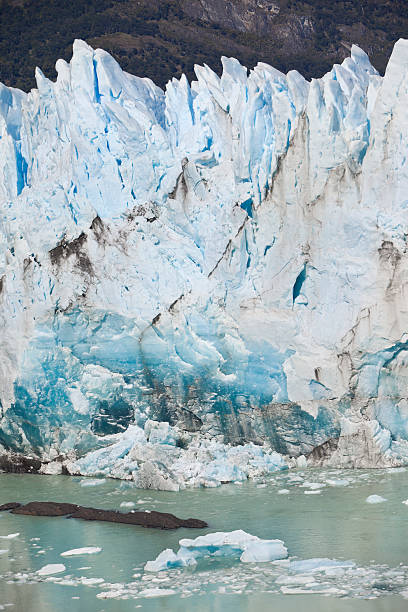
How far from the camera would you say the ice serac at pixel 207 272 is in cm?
995

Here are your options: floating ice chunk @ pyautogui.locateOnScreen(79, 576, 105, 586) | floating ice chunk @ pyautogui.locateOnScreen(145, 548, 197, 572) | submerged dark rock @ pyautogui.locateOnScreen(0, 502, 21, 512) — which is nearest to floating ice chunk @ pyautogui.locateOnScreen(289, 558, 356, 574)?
floating ice chunk @ pyautogui.locateOnScreen(145, 548, 197, 572)

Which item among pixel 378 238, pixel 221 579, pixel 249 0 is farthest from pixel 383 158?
pixel 249 0

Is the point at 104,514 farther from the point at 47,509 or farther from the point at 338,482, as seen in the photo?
the point at 338,482

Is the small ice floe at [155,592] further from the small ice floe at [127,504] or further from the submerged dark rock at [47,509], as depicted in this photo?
the submerged dark rock at [47,509]

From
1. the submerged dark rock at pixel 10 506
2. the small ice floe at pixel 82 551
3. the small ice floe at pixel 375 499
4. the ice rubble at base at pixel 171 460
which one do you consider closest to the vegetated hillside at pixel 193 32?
the ice rubble at base at pixel 171 460

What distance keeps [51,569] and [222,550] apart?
4.50ft

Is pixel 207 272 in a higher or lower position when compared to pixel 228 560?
higher

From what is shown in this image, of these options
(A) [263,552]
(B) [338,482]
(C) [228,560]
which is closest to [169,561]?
(C) [228,560]

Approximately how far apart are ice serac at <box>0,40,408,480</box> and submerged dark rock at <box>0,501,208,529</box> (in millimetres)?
1017

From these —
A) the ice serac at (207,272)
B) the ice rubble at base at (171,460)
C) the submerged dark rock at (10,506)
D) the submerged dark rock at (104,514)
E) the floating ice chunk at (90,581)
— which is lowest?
the floating ice chunk at (90,581)

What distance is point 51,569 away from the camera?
729 centimetres

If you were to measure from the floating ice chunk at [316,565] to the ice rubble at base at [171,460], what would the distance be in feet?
9.72

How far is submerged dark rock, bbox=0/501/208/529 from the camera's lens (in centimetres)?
834

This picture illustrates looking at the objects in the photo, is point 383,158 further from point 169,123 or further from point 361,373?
point 169,123
